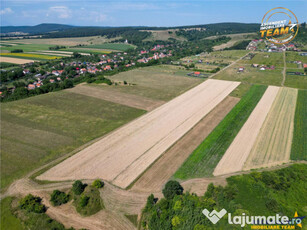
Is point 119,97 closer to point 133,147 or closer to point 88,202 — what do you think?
point 133,147

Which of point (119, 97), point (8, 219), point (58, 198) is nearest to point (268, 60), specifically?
point (119, 97)

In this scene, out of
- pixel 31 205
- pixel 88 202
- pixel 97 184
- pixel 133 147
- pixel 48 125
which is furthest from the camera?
pixel 48 125

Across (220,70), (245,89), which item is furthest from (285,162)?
(220,70)

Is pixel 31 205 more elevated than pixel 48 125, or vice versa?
pixel 48 125

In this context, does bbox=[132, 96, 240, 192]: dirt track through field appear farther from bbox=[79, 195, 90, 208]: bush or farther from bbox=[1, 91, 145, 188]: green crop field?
bbox=[1, 91, 145, 188]: green crop field

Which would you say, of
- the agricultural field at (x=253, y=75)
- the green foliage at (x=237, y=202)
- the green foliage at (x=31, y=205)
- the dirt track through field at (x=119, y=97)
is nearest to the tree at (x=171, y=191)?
the green foliage at (x=237, y=202)
